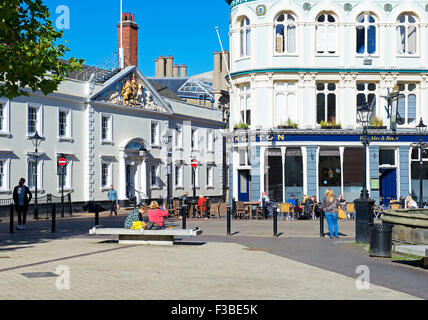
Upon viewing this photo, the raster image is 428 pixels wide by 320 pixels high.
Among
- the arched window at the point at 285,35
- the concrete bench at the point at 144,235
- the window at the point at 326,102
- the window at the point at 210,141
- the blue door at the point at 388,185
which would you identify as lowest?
the concrete bench at the point at 144,235

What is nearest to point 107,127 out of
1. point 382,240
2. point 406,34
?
point 406,34

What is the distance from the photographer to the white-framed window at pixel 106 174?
43.2 metres

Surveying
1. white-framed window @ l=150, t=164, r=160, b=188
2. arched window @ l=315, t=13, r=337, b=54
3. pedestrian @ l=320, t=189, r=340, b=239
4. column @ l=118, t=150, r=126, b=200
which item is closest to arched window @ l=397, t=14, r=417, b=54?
arched window @ l=315, t=13, r=337, b=54

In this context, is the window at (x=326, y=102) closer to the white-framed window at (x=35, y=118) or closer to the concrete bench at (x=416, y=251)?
the white-framed window at (x=35, y=118)

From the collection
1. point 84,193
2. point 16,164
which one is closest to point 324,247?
point 16,164

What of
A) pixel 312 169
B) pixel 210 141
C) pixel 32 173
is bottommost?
Result: pixel 32 173

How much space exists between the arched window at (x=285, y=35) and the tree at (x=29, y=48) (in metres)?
19.5

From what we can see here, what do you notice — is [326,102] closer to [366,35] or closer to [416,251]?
[366,35]

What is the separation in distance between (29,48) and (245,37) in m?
21.0

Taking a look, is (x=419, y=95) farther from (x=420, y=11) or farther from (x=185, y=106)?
(x=185, y=106)

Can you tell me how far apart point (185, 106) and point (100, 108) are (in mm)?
11437

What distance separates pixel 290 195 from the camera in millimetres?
36344

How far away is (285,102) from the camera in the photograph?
120 ft

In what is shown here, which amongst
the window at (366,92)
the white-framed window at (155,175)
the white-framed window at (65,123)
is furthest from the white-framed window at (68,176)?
the window at (366,92)
